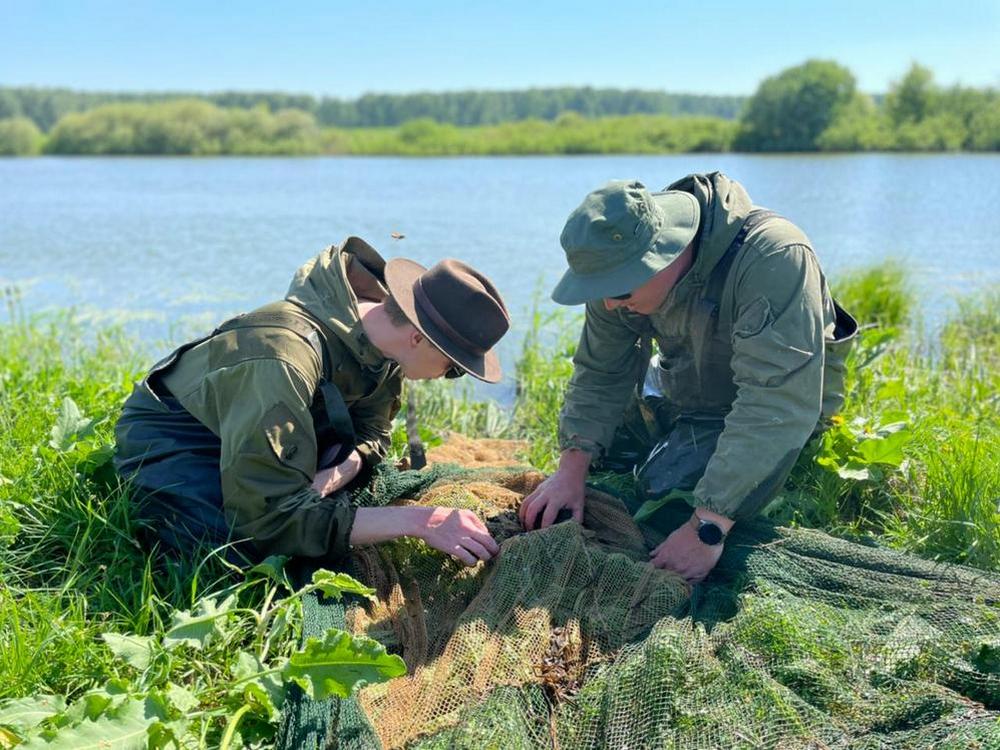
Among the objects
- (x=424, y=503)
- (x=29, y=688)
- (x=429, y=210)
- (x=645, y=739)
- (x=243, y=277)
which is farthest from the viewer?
(x=429, y=210)

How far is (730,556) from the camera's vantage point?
316 cm

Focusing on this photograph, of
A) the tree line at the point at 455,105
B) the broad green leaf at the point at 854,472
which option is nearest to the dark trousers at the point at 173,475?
the broad green leaf at the point at 854,472

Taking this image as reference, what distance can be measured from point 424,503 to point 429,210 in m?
14.7

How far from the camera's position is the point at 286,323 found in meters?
3.04

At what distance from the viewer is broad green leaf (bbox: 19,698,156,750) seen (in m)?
2.06

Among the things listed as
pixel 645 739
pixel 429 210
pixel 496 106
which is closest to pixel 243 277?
pixel 429 210

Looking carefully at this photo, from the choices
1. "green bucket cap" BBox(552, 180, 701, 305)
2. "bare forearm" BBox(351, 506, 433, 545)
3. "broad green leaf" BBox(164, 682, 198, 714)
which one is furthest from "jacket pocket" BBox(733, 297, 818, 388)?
"broad green leaf" BBox(164, 682, 198, 714)

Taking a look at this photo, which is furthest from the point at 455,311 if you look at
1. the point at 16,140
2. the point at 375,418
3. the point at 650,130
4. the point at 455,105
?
the point at 455,105

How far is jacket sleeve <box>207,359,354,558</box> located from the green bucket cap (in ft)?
3.23

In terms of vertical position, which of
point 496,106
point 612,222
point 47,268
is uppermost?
point 496,106

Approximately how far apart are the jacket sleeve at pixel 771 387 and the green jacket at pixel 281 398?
1261mm

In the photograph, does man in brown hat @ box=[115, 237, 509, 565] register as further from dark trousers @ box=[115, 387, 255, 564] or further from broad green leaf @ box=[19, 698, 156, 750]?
broad green leaf @ box=[19, 698, 156, 750]

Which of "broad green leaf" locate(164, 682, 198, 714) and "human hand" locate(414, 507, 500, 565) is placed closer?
"broad green leaf" locate(164, 682, 198, 714)

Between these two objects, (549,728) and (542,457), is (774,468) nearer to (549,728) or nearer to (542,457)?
(549,728)
